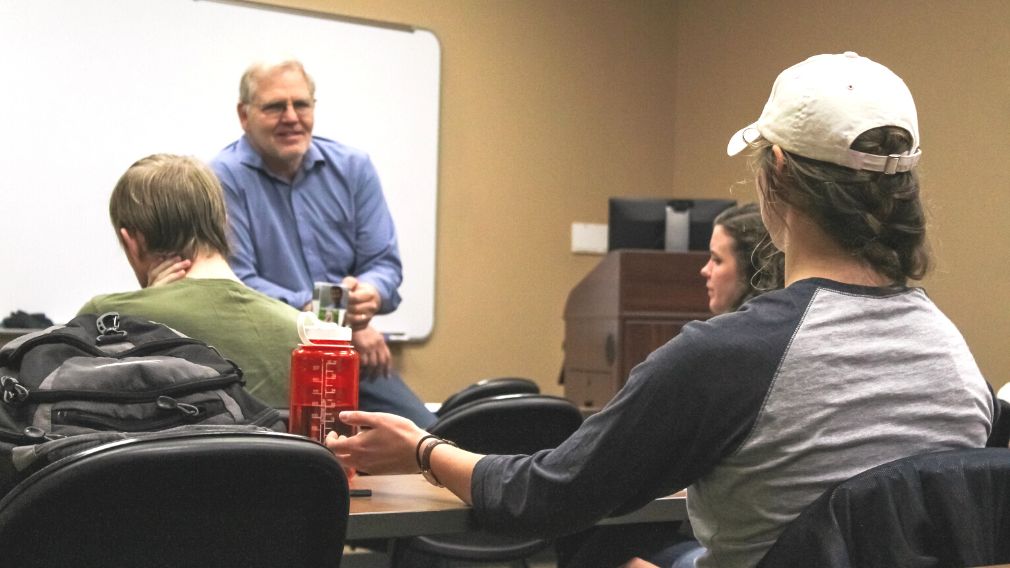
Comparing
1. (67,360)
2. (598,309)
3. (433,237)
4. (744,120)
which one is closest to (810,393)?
(67,360)

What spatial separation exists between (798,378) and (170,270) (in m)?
1.35

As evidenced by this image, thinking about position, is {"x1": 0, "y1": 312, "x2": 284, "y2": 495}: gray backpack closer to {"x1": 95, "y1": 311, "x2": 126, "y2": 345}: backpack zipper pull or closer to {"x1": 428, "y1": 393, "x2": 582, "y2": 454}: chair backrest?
{"x1": 95, "y1": 311, "x2": 126, "y2": 345}: backpack zipper pull

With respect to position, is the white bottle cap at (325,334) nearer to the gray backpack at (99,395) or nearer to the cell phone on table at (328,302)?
the gray backpack at (99,395)

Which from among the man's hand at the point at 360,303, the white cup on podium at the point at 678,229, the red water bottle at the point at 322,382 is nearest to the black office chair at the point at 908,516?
the red water bottle at the point at 322,382

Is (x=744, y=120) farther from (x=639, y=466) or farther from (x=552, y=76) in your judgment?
(x=639, y=466)

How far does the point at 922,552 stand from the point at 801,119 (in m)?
0.50

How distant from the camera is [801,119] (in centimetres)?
126

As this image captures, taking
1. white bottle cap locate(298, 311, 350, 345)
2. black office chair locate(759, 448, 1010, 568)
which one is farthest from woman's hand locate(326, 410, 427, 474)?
black office chair locate(759, 448, 1010, 568)

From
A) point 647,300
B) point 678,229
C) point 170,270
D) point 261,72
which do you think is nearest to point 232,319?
point 170,270

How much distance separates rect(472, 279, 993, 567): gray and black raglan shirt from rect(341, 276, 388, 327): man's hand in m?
1.96

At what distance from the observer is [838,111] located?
1.24m

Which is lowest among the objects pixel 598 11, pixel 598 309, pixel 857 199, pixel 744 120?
pixel 598 309

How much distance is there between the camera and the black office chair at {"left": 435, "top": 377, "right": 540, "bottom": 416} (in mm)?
3002

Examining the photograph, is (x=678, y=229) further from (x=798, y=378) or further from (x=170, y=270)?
(x=798, y=378)
